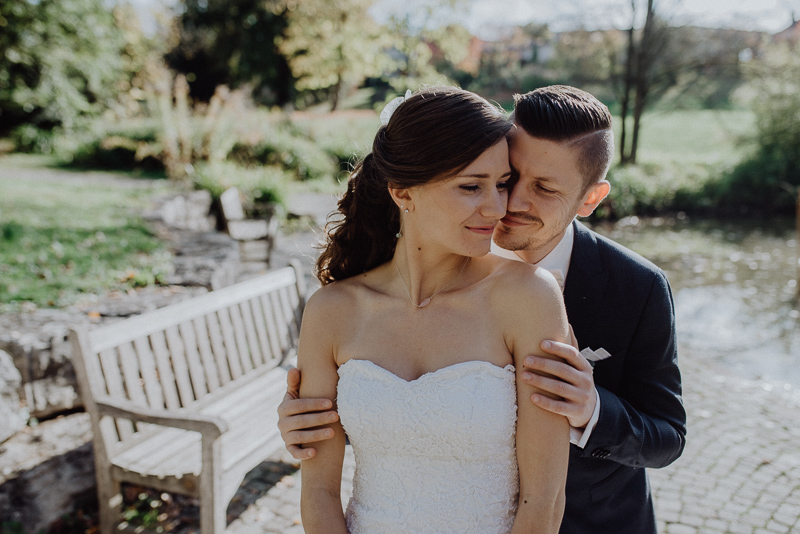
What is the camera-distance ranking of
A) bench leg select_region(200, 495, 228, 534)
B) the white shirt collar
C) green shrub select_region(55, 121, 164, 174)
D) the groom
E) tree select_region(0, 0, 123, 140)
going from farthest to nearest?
tree select_region(0, 0, 123, 140)
green shrub select_region(55, 121, 164, 174)
bench leg select_region(200, 495, 228, 534)
the white shirt collar
the groom

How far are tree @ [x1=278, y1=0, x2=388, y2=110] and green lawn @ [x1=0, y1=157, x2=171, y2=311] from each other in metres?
10.1

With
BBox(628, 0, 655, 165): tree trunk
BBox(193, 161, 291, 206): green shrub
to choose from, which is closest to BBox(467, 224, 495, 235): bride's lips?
BBox(193, 161, 291, 206): green shrub

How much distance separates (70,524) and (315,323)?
112 inches

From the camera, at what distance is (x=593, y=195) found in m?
2.15

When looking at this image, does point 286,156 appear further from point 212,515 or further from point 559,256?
point 559,256

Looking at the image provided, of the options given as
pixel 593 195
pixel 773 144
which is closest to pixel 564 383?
pixel 593 195

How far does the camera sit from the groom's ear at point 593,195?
210 cm

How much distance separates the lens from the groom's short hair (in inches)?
75.0

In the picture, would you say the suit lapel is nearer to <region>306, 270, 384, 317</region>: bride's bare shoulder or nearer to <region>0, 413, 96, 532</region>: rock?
<region>306, 270, 384, 317</region>: bride's bare shoulder

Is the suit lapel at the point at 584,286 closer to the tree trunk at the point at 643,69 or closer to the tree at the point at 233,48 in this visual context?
the tree trunk at the point at 643,69

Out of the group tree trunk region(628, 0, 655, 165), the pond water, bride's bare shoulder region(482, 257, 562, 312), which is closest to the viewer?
bride's bare shoulder region(482, 257, 562, 312)

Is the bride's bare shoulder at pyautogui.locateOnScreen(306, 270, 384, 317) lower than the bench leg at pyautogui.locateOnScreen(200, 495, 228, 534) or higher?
higher

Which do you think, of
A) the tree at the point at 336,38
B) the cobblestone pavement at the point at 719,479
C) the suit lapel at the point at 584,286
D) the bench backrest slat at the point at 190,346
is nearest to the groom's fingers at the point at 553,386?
the suit lapel at the point at 584,286

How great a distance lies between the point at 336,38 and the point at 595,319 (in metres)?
18.7
